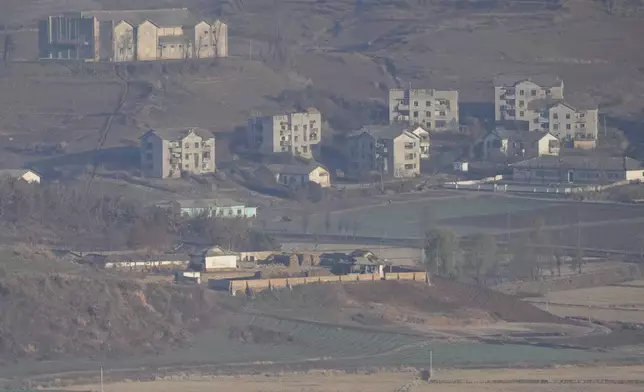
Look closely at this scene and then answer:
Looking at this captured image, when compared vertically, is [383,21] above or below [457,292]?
above

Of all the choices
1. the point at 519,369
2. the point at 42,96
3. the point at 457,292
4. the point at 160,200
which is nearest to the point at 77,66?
the point at 42,96

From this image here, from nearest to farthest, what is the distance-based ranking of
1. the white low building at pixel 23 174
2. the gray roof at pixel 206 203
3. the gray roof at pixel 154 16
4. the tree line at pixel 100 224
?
the tree line at pixel 100 224 < the gray roof at pixel 206 203 < the white low building at pixel 23 174 < the gray roof at pixel 154 16

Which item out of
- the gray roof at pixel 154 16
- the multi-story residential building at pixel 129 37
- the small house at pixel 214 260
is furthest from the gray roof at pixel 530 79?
the small house at pixel 214 260

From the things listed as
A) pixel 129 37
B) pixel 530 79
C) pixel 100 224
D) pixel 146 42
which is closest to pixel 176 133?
pixel 129 37

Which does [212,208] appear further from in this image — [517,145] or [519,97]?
[519,97]

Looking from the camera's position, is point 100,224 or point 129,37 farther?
point 129,37

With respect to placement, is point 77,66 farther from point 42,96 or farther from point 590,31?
point 590,31

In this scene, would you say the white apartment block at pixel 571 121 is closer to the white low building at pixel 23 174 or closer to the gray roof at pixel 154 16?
the gray roof at pixel 154 16
